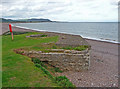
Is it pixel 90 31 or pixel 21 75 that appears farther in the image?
pixel 90 31

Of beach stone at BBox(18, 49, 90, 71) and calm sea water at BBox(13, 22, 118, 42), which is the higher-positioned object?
calm sea water at BBox(13, 22, 118, 42)

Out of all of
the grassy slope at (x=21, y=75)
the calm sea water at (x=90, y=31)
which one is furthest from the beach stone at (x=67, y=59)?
the calm sea water at (x=90, y=31)

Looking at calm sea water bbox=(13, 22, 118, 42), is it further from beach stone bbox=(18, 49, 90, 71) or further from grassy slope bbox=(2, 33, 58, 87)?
grassy slope bbox=(2, 33, 58, 87)

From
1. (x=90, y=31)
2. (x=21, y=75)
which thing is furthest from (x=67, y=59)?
(x=90, y=31)

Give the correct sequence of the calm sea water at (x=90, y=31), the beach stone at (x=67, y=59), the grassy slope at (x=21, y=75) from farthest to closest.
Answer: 1. the calm sea water at (x=90, y=31)
2. the beach stone at (x=67, y=59)
3. the grassy slope at (x=21, y=75)

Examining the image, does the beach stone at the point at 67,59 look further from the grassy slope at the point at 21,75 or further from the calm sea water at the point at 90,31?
the calm sea water at the point at 90,31

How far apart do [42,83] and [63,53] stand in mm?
4227

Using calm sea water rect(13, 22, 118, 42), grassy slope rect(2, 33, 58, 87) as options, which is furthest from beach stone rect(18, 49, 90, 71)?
calm sea water rect(13, 22, 118, 42)

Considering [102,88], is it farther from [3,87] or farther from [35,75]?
[3,87]

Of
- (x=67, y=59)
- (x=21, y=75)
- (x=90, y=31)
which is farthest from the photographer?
(x=90, y=31)

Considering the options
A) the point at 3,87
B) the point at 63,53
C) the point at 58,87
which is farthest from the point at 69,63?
the point at 3,87

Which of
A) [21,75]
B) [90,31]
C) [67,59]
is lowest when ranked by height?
[21,75]

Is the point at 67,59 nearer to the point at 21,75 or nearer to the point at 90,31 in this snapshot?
the point at 21,75

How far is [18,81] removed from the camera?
6680mm
